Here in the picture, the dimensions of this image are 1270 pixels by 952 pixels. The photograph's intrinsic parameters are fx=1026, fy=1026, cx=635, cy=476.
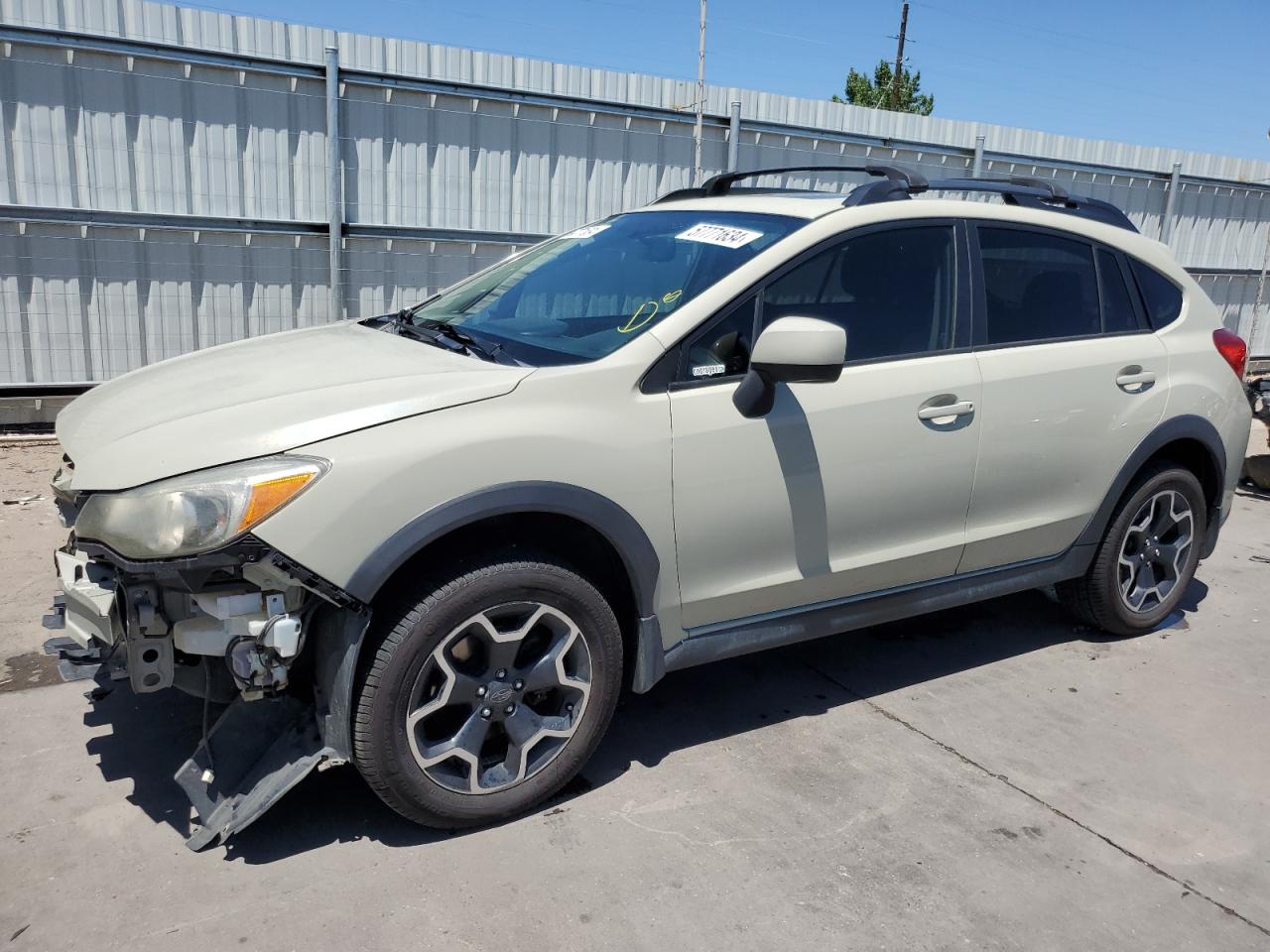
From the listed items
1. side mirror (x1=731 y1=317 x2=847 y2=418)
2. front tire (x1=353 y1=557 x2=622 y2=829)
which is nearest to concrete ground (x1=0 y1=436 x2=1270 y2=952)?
front tire (x1=353 y1=557 x2=622 y2=829)

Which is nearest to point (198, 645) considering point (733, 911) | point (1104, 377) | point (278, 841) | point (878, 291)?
point (278, 841)

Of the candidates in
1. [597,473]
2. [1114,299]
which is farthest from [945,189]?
[597,473]

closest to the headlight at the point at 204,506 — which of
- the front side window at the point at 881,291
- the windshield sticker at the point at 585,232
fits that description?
the front side window at the point at 881,291

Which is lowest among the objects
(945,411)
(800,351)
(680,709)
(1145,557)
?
Answer: (680,709)

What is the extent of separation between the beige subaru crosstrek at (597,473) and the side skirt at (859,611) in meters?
0.01

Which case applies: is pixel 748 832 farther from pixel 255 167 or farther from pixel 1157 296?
pixel 255 167

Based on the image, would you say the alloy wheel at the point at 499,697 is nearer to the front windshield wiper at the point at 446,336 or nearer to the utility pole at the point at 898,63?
the front windshield wiper at the point at 446,336

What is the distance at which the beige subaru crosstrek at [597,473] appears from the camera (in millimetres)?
2668

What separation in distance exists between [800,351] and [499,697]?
4.39ft

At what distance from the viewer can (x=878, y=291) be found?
3652mm

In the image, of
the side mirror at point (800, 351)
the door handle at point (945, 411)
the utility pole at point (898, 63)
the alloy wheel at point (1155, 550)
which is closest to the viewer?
the side mirror at point (800, 351)

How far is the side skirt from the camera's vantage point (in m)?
3.36

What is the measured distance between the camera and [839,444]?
134 inches

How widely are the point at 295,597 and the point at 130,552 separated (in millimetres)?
414
